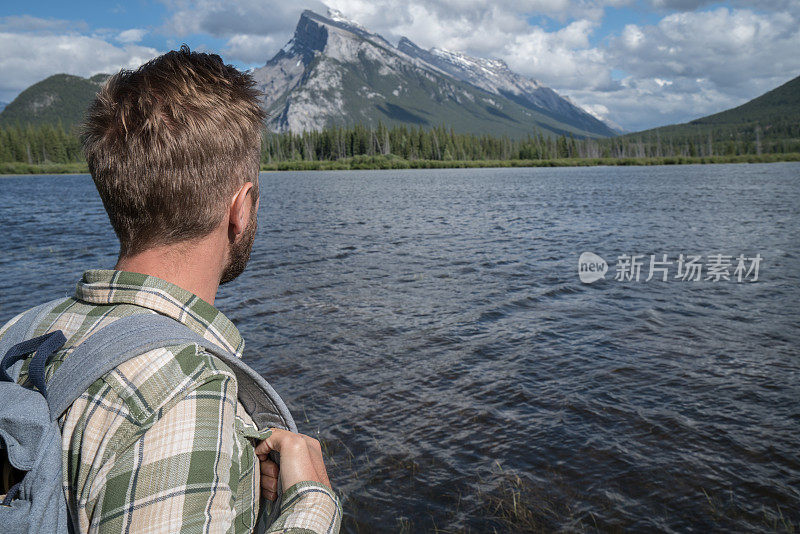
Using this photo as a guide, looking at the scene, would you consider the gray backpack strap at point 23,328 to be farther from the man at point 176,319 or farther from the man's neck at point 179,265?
the man's neck at point 179,265

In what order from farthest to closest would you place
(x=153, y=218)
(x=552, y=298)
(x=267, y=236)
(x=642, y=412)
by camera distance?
(x=267, y=236)
(x=552, y=298)
(x=642, y=412)
(x=153, y=218)

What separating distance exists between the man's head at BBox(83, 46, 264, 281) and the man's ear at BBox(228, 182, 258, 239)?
0.10ft

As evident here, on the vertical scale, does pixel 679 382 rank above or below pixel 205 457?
below

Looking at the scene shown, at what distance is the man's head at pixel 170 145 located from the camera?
76.1 inches

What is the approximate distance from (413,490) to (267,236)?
2428 centimetres

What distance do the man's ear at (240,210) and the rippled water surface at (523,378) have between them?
5.07 metres

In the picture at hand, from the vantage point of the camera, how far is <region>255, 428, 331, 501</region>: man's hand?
2.06 metres

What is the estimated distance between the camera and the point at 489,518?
6.28 metres

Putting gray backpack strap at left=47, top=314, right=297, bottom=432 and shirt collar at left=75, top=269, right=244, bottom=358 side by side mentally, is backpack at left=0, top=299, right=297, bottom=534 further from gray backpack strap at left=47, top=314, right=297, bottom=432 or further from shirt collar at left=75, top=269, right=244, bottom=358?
shirt collar at left=75, top=269, right=244, bottom=358

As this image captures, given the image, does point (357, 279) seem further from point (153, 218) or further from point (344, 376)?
point (153, 218)

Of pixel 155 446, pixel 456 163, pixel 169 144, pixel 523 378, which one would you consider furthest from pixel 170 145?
pixel 456 163

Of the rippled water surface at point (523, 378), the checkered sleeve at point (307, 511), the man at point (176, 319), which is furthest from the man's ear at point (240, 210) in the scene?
the rippled water surface at point (523, 378)

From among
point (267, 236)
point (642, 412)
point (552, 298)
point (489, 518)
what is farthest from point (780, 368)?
point (267, 236)

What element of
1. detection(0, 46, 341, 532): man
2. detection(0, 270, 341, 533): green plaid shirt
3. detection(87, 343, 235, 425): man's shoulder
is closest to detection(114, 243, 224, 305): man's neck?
detection(0, 46, 341, 532): man
